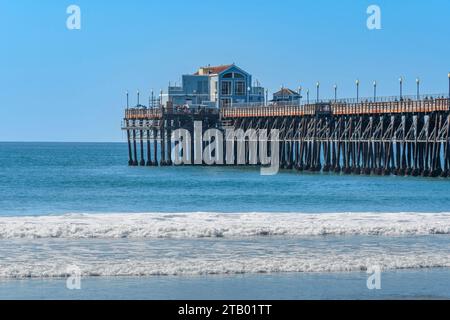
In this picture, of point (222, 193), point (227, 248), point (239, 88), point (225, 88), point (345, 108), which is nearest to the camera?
point (227, 248)

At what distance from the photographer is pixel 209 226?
33.3 m

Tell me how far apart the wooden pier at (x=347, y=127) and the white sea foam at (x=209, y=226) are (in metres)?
27.7

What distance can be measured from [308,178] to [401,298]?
168ft

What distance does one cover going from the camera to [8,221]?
34.9 m

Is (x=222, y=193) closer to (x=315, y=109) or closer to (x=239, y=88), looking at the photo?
(x=315, y=109)

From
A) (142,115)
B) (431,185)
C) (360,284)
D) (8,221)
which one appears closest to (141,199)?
(431,185)

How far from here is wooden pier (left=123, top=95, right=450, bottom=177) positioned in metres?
65.1

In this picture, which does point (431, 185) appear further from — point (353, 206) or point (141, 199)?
point (141, 199)

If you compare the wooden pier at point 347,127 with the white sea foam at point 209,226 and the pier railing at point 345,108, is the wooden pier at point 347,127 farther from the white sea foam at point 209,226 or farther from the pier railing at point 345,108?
the white sea foam at point 209,226

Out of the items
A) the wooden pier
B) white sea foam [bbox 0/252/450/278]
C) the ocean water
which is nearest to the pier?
the wooden pier

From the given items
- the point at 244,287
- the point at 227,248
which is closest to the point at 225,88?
the point at 227,248

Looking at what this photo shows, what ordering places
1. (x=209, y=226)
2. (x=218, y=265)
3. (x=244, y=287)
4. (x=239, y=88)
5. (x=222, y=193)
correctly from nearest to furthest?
(x=244, y=287), (x=218, y=265), (x=209, y=226), (x=222, y=193), (x=239, y=88)

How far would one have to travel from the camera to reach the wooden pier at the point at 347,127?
65.1 meters

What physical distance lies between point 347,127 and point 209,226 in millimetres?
43040
